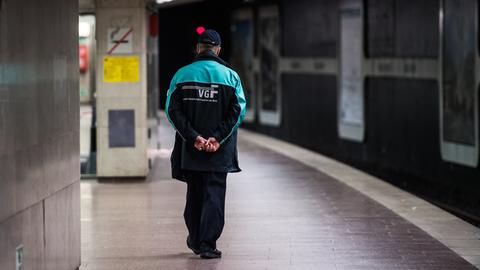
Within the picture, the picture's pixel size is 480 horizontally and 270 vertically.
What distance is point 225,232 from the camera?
9.08 meters

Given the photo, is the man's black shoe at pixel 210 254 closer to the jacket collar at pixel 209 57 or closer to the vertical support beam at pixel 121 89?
the jacket collar at pixel 209 57

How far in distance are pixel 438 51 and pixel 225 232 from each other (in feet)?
24.3

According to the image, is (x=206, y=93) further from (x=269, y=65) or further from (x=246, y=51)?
(x=246, y=51)

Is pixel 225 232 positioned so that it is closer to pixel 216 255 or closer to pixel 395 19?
pixel 216 255

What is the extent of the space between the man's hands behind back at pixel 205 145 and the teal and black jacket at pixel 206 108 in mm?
84

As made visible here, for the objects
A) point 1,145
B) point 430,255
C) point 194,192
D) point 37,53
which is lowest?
point 430,255

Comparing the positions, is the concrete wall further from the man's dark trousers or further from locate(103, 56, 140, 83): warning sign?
locate(103, 56, 140, 83): warning sign

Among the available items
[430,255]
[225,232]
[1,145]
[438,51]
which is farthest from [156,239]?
[438,51]

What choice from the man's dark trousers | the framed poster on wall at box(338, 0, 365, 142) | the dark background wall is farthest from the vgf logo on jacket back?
the framed poster on wall at box(338, 0, 365, 142)

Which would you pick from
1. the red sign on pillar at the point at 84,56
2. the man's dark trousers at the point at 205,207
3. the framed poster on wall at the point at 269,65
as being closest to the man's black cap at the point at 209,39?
the man's dark trousers at the point at 205,207

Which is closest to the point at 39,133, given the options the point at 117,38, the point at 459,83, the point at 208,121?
the point at 208,121

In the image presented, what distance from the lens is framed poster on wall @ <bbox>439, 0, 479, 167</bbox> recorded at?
556 inches

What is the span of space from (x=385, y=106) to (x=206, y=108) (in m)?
10.9

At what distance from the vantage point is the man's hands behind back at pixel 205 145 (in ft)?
24.9
